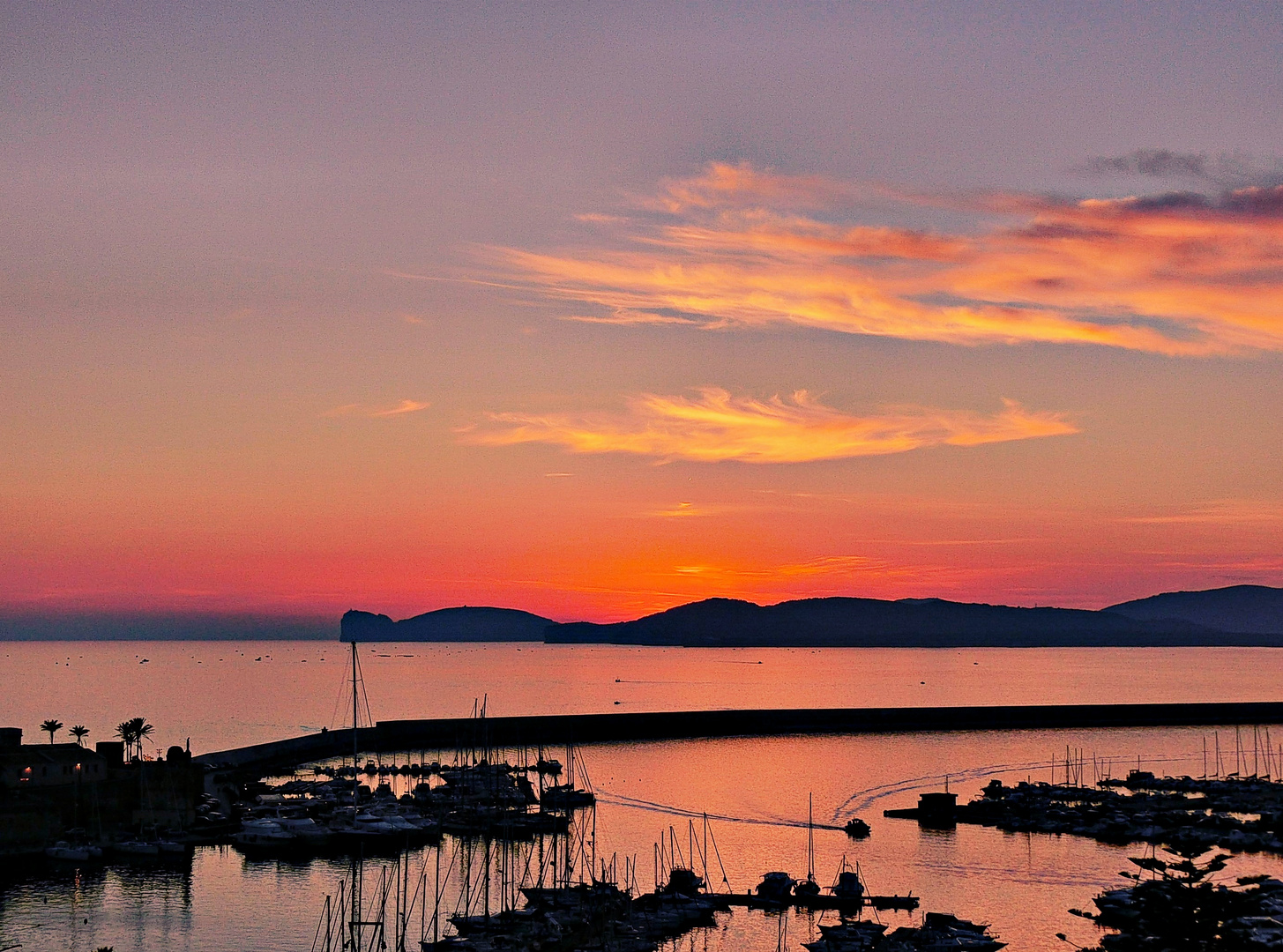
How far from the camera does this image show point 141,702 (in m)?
182

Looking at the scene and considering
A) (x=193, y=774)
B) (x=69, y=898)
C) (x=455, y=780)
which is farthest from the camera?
(x=455, y=780)

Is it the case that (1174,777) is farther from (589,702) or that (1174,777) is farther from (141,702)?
(141,702)

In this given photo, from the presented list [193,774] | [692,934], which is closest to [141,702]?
[193,774]

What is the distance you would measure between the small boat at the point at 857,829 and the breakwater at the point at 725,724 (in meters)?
39.7

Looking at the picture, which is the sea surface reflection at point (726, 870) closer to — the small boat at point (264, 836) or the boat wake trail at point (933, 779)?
the boat wake trail at point (933, 779)

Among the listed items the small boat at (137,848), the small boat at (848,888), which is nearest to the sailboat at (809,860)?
the small boat at (848,888)

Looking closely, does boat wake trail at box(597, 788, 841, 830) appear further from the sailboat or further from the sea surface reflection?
the sailboat

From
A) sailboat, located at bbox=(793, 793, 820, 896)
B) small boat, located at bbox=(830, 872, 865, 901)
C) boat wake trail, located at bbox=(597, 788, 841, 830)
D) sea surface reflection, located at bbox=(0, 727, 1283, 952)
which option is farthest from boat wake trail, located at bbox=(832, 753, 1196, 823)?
small boat, located at bbox=(830, 872, 865, 901)

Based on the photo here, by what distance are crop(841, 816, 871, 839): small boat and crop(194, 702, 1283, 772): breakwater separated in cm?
3968

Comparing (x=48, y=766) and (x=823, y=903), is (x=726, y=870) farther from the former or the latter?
(x=48, y=766)

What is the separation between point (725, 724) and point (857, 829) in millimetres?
60608

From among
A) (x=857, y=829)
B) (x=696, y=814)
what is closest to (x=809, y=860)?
(x=857, y=829)

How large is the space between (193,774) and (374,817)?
28.7 ft

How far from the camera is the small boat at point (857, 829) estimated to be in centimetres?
6625
